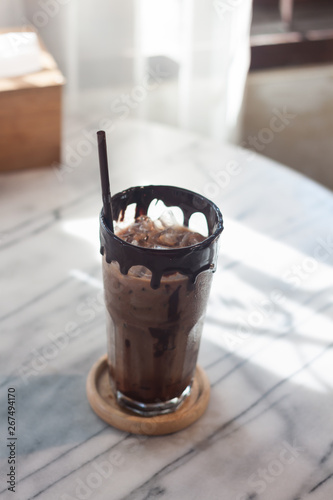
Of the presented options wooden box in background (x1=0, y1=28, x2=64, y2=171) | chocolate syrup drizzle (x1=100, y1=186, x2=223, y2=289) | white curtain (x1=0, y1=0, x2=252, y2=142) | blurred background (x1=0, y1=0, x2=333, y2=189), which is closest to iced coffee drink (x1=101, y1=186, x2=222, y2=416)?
chocolate syrup drizzle (x1=100, y1=186, x2=223, y2=289)

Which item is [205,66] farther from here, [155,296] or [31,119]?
[155,296]

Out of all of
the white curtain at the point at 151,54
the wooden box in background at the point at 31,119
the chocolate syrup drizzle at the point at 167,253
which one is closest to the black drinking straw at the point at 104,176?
the chocolate syrup drizzle at the point at 167,253

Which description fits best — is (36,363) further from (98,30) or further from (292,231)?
(98,30)

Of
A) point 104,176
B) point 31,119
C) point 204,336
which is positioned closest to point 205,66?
point 31,119

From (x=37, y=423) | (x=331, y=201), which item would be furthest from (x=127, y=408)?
(x=331, y=201)

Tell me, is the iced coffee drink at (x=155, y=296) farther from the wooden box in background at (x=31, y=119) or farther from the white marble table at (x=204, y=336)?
the wooden box in background at (x=31, y=119)
